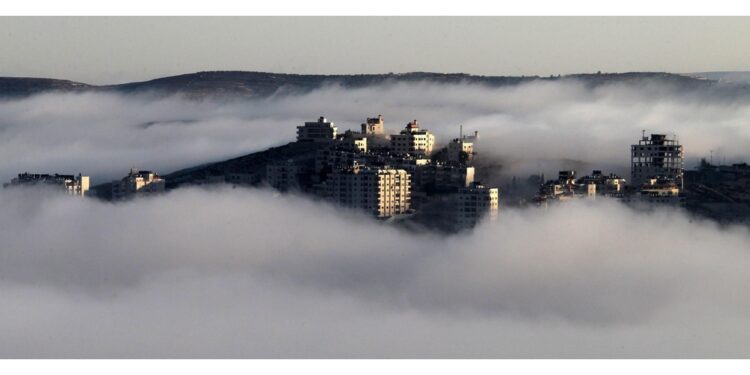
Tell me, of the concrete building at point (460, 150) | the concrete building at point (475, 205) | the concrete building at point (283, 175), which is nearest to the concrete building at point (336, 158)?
the concrete building at point (283, 175)

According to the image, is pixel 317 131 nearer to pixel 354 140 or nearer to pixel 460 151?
pixel 354 140

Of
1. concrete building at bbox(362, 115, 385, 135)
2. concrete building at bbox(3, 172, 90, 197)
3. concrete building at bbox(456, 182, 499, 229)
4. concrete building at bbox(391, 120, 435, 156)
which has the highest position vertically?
concrete building at bbox(362, 115, 385, 135)

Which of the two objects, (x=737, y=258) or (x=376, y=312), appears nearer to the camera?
(x=376, y=312)

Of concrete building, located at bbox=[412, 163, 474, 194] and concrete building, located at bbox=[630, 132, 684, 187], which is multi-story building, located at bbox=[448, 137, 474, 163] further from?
concrete building, located at bbox=[630, 132, 684, 187]

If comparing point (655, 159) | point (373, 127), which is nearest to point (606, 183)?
point (655, 159)

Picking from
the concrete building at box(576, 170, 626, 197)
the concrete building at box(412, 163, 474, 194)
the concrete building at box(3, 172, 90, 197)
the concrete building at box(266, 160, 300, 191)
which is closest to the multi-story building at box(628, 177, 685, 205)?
the concrete building at box(576, 170, 626, 197)

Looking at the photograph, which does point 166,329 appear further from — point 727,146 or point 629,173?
point 727,146

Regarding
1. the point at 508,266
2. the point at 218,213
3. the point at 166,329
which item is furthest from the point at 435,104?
the point at 166,329
